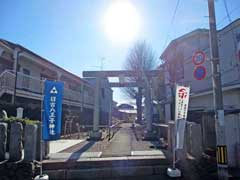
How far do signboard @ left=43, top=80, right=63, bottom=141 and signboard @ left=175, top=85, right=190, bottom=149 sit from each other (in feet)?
11.0

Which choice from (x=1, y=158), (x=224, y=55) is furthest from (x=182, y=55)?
(x=1, y=158)

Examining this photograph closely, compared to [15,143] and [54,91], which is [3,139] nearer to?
[15,143]

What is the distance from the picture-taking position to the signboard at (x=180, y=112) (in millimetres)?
6081

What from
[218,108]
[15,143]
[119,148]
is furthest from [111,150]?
[218,108]

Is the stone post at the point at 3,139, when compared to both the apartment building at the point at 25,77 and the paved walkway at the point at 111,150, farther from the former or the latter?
the apartment building at the point at 25,77

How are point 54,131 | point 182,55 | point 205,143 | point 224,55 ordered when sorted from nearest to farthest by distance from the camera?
point 54,131
point 205,143
point 224,55
point 182,55

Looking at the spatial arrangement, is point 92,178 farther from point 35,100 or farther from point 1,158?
point 35,100

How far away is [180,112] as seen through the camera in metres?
6.25

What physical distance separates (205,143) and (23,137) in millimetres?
5940

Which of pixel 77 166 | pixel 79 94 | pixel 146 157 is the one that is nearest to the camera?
pixel 77 166

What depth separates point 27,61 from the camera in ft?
48.8

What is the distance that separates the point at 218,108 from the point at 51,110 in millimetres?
4457

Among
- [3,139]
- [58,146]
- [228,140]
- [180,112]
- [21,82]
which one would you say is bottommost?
[58,146]

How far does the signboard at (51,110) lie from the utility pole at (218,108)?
13.9 ft
